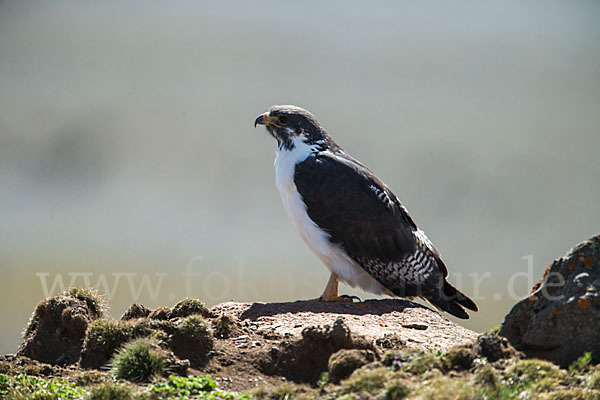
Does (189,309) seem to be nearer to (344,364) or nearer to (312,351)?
(312,351)

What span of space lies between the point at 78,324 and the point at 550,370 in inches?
Result: 216

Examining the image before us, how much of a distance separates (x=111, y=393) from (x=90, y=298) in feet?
9.17

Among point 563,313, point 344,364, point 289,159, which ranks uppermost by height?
point 289,159

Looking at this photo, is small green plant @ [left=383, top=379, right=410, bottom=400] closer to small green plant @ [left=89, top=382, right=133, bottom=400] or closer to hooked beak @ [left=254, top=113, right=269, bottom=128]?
small green plant @ [left=89, top=382, right=133, bottom=400]

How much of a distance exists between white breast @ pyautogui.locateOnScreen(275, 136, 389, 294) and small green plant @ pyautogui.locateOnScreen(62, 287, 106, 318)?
10.6 feet

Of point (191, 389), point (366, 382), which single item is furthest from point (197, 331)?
point (366, 382)

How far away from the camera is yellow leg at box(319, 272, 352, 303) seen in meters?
10.4

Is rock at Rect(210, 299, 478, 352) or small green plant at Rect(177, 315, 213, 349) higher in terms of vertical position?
rock at Rect(210, 299, 478, 352)

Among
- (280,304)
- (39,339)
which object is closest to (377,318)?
(280,304)

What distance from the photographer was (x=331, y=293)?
10.5 m

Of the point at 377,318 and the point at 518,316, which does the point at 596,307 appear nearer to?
the point at 518,316

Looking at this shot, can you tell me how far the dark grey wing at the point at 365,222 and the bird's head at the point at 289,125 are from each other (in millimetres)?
444

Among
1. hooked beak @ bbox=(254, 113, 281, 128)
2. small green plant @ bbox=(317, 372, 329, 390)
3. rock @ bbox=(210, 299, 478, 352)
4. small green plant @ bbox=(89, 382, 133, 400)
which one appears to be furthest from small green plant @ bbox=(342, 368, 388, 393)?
hooked beak @ bbox=(254, 113, 281, 128)

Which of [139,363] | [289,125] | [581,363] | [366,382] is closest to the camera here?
[366,382]
